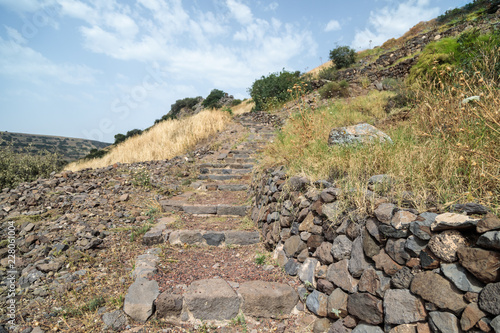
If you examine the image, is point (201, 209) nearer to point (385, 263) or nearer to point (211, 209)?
point (211, 209)

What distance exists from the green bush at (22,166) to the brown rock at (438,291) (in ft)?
27.5

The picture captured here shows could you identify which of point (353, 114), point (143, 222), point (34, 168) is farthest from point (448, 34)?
point (34, 168)

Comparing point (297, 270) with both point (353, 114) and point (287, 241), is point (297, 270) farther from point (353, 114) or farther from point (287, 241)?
point (353, 114)

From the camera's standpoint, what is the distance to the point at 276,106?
12.8 metres

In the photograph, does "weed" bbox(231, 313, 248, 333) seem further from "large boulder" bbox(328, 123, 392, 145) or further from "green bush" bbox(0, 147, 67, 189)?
"green bush" bbox(0, 147, 67, 189)

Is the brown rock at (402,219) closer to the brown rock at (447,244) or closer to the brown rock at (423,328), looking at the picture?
the brown rock at (447,244)

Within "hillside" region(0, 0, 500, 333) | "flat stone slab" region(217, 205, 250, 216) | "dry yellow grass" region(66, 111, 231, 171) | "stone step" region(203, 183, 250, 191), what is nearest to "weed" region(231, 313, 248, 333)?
"hillside" region(0, 0, 500, 333)

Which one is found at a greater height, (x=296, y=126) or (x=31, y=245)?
(x=296, y=126)

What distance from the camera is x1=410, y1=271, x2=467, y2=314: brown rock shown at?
5.02 ft

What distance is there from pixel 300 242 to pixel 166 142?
317 inches

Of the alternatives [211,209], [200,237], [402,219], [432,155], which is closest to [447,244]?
[402,219]

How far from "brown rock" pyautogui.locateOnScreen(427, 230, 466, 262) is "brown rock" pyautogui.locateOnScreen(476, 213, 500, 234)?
147mm

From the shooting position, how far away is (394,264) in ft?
6.36

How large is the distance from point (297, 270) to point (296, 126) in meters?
2.60
